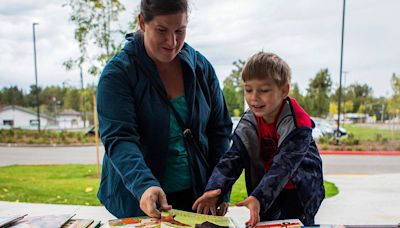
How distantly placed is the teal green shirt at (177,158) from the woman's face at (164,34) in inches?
6.2

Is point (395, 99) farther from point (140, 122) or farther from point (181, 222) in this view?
point (181, 222)

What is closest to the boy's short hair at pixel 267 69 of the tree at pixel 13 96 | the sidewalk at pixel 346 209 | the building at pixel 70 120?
the sidewalk at pixel 346 209

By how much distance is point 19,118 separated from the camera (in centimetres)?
1159

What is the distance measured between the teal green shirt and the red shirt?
9.1 inches

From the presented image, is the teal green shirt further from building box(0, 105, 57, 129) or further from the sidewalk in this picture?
building box(0, 105, 57, 129)

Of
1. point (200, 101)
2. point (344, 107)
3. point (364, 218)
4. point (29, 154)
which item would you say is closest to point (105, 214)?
point (364, 218)

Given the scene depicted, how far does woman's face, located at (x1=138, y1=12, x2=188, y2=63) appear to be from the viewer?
104 cm

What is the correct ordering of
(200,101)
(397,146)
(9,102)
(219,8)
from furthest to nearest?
1. (9,102)
2. (397,146)
3. (219,8)
4. (200,101)

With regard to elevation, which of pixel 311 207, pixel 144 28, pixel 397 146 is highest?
pixel 144 28

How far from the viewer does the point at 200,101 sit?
121cm

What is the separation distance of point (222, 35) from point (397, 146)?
22.5ft

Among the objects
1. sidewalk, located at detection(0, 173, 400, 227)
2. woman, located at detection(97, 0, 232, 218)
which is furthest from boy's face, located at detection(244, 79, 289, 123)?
sidewalk, located at detection(0, 173, 400, 227)

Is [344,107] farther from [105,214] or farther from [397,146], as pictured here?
[105,214]

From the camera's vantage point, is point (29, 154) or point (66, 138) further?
point (66, 138)
